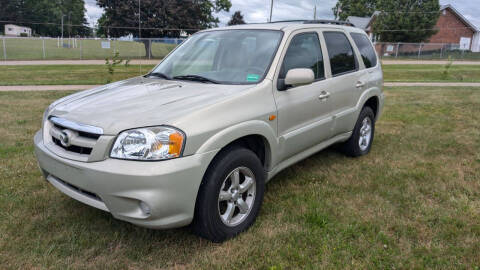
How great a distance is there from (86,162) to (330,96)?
8.84 feet

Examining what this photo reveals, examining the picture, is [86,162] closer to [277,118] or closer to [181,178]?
[181,178]

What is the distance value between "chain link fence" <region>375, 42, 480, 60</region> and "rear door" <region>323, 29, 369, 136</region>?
108 ft

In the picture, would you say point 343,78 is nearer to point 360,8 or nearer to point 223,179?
point 223,179

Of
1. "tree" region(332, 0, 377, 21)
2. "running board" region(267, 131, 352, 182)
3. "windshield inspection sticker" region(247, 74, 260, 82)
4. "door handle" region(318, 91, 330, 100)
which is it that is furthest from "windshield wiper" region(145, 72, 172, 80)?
"tree" region(332, 0, 377, 21)

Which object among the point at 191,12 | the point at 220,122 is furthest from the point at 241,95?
the point at 191,12

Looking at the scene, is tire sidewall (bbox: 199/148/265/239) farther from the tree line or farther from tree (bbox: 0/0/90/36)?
tree (bbox: 0/0/90/36)

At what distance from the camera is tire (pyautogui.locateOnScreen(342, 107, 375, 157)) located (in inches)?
202

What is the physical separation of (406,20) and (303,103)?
40061 millimetres

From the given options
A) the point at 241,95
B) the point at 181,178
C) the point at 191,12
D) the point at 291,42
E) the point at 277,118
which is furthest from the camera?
the point at 191,12

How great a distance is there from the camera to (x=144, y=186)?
2502 mm

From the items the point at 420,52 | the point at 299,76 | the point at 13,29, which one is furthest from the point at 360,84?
the point at 13,29

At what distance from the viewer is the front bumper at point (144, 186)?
251cm

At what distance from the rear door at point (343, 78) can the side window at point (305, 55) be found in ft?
0.55

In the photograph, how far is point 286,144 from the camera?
3621 millimetres
